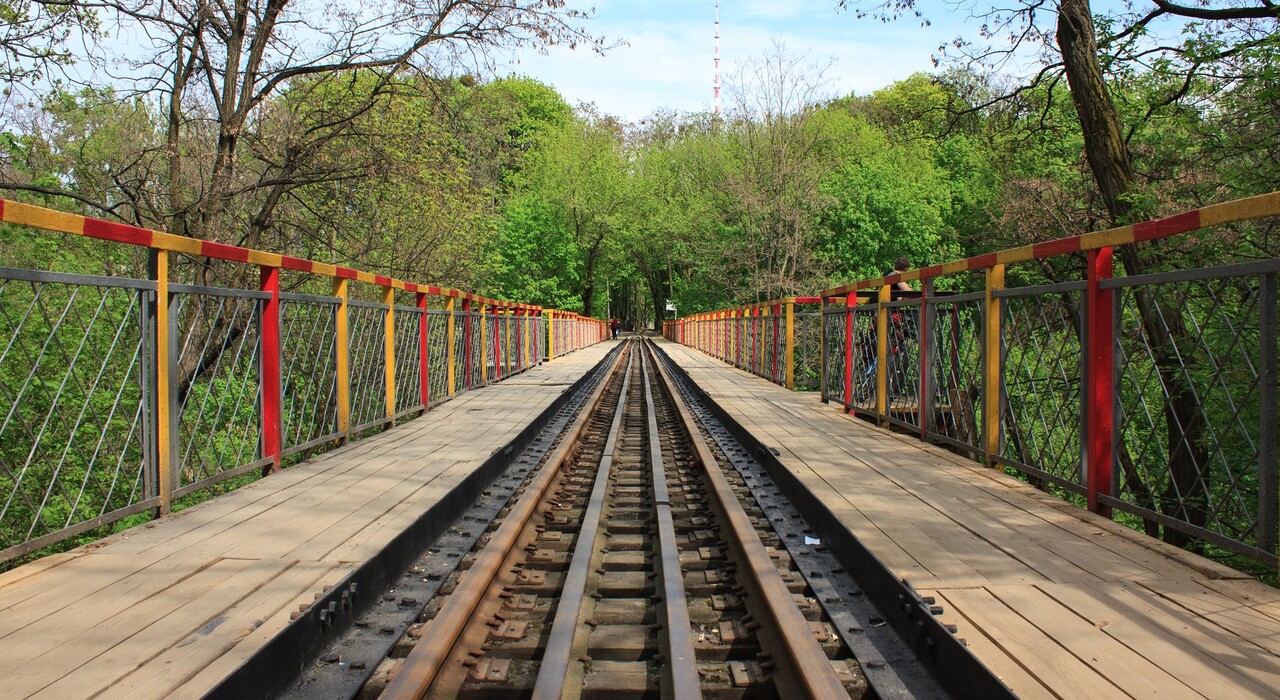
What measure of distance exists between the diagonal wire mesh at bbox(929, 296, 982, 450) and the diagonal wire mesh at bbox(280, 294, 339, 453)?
4.98 meters

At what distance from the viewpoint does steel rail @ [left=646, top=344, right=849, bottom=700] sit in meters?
2.49

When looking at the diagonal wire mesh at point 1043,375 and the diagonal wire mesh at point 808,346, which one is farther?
the diagonal wire mesh at point 808,346

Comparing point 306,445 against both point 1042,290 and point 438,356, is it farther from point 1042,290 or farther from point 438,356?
point 1042,290

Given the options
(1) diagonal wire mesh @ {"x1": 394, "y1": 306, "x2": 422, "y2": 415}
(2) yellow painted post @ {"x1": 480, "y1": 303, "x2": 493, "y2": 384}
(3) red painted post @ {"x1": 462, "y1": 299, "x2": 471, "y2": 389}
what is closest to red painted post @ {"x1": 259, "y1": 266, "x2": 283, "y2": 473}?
(1) diagonal wire mesh @ {"x1": 394, "y1": 306, "x2": 422, "y2": 415}

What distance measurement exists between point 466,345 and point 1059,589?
1023 cm

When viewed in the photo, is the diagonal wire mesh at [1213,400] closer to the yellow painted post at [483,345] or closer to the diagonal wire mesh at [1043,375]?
the diagonal wire mesh at [1043,375]

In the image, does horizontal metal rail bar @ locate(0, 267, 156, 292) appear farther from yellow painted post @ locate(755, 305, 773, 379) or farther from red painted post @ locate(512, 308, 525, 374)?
red painted post @ locate(512, 308, 525, 374)

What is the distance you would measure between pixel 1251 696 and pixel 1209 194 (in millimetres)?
9476

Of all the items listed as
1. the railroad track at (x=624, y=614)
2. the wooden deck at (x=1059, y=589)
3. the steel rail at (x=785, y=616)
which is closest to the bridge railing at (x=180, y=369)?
the railroad track at (x=624, y=614)

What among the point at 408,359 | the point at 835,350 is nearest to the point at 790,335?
the point at 835,350

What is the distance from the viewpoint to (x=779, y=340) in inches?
567

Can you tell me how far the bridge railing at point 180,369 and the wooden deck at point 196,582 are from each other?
0.20 meters

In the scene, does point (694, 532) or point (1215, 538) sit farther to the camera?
point (694, 532)

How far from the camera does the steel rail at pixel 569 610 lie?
2563 millimetres
